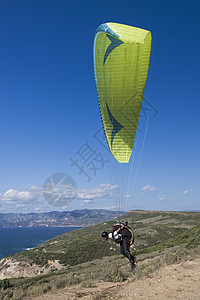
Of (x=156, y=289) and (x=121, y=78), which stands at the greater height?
(x=121, y=78)

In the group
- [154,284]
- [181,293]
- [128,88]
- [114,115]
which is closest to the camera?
[181,293]

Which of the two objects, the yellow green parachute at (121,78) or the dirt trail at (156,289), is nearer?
the dirt trail at (156,289)

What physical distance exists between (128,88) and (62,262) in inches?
1223

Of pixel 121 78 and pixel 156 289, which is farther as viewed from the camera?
pixel 121 78

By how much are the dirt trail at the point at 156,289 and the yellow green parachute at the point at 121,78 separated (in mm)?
4827

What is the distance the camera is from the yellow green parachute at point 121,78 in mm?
9000

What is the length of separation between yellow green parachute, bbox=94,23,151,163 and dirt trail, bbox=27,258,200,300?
483 cm

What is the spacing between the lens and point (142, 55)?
9.13 metres

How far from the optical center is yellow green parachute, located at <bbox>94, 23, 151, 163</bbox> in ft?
29.5

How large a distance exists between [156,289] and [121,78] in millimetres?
7818

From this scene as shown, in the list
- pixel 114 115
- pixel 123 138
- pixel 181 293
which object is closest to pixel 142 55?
pixel 114 115

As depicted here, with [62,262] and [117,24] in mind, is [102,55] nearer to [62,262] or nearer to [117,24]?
[117,24]

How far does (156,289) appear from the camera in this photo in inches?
252

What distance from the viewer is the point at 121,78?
31.3 feet
